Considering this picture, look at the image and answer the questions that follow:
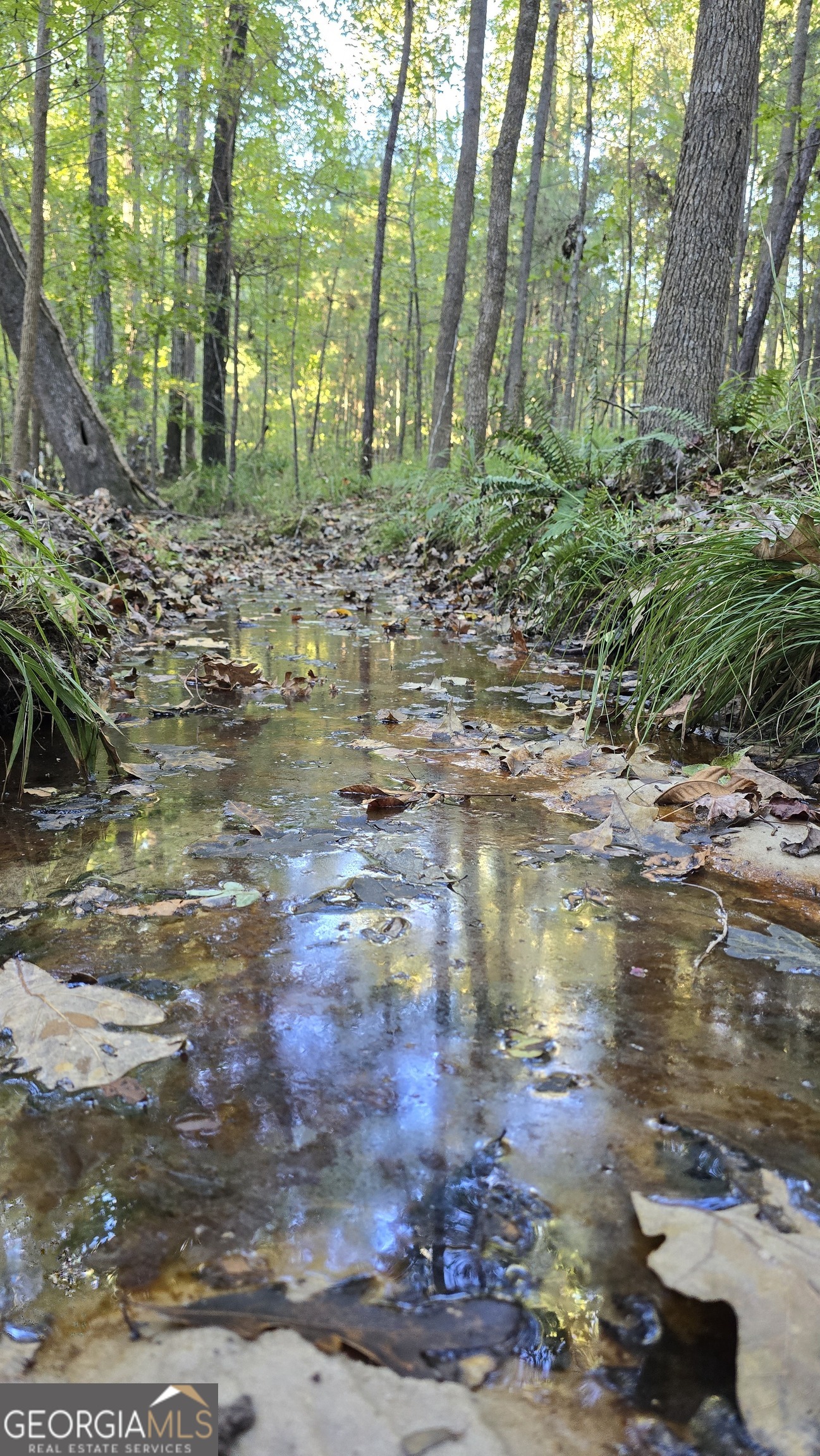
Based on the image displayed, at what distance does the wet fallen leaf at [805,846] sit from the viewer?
1.73 meters

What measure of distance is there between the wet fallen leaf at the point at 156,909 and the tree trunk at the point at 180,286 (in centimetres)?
1031

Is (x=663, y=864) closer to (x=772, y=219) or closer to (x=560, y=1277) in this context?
(x=560, y=1277)

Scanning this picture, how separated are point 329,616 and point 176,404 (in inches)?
381

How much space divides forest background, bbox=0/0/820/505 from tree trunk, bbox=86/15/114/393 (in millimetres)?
42

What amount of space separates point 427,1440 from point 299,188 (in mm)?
16361

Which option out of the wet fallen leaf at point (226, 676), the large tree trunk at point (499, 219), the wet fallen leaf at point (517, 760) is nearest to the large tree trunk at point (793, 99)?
the large tree trunk at point (499, 219)

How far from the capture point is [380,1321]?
74cm

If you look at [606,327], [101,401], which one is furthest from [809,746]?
[606,327]

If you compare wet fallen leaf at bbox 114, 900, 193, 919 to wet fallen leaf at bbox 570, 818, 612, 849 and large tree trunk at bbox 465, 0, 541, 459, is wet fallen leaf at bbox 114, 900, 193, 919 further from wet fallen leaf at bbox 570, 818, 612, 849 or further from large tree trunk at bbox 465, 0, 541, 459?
large tree trunk at bbox 465, 0, 541, 459

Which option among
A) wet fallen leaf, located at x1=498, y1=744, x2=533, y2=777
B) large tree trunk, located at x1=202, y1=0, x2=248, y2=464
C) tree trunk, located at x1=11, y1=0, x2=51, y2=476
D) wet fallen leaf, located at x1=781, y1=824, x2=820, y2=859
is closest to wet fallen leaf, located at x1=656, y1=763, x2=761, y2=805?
wet fallen leaf, located at x1=781, y1=824, x2=820, y2=859

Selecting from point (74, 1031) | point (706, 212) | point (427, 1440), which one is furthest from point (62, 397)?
point (427, 1440)

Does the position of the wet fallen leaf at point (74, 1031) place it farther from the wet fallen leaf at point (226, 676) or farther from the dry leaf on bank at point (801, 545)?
the wet fallen leaf at point (226, 676)

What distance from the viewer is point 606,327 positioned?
27.5 metres

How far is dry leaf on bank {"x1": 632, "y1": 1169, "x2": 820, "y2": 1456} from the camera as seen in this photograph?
65 centimetres
